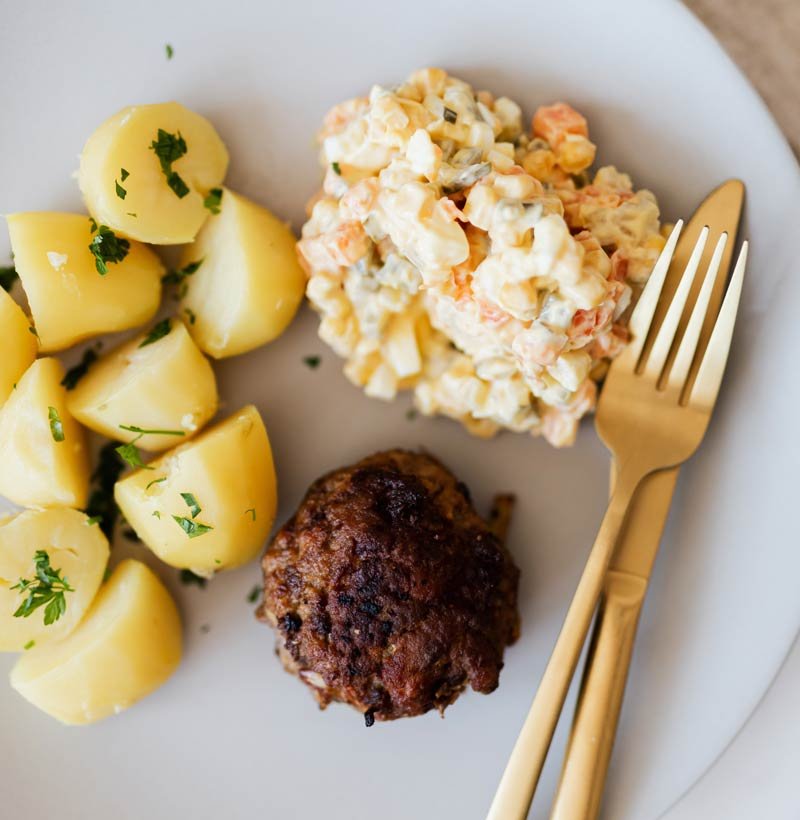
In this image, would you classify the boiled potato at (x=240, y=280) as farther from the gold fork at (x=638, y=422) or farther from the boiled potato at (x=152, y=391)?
the gold fork at (x=638, y=422)

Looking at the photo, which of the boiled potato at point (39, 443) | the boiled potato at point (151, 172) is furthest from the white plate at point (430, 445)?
the boiled potato at point (39, 443)

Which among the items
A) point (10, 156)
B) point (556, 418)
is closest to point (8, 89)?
point (10, 156)

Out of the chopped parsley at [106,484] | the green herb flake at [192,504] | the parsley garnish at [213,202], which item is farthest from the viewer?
the chopped parsley at [106,484]

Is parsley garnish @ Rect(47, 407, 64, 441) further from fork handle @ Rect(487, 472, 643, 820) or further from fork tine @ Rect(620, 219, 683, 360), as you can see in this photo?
fork tine @ Rect(620, 219, 683, 360)

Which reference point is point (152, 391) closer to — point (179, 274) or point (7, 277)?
point (179, 274)

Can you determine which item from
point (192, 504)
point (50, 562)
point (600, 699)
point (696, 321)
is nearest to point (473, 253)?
point (696, 321)

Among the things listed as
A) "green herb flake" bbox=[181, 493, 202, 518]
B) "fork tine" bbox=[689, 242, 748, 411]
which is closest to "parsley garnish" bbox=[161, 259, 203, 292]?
"green herb flake" bbox=[181, 493, 202, 518]
